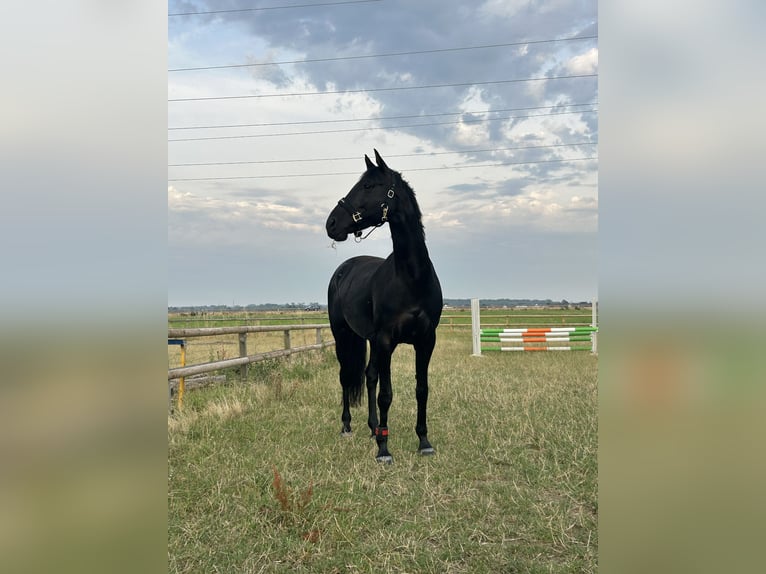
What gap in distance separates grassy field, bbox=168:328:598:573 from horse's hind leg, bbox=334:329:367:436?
33 centimetres

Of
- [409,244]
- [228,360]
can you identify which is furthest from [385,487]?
[228,360]

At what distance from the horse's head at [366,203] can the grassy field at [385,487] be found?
1802 millimetres

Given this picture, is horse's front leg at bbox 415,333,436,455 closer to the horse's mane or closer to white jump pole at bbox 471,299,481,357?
the horse's mane

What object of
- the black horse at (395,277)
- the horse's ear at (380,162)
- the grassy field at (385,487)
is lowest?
the grassy field at (385,487)

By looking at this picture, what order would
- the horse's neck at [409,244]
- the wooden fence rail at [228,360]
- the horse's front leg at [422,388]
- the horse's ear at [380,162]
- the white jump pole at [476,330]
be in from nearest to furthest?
the horse's ear at [380,162]
the horse's neck at [409,244]
the horse's front leg at [422,388]
the wooden fence rail at [228,360]
the white jump pole at [476,330]

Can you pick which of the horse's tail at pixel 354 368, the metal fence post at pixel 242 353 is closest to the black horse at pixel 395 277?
the horse's tail at pixel 354 368

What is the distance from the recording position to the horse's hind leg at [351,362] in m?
5.05

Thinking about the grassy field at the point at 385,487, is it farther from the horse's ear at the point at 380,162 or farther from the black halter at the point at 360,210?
the horse's ear at the point at 380,162
